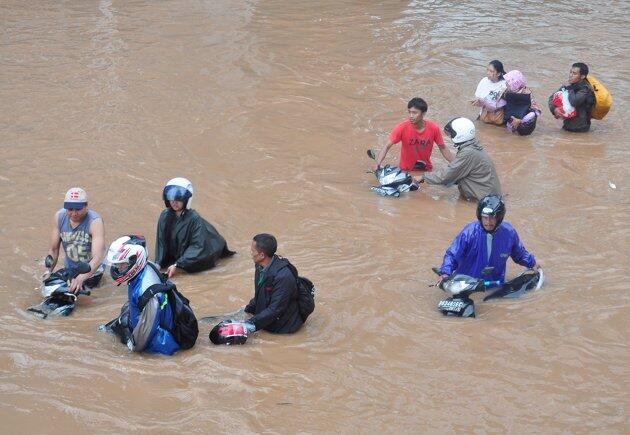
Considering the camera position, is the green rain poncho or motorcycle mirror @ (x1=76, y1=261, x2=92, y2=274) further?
the green rain poncho

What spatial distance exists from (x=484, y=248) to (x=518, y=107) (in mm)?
5853

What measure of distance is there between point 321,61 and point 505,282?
905cm

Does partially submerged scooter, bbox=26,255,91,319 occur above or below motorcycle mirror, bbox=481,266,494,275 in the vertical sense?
below

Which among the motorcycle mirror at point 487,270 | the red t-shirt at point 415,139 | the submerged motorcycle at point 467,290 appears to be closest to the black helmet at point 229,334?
the submerged motorcycle at point 467,290

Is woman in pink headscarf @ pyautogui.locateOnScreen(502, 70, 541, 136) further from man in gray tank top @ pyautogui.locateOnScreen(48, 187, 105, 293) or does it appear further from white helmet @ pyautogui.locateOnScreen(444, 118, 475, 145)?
man in gray tank top @ pyautogui.locateOnScreen(48, 187, 105, 293)

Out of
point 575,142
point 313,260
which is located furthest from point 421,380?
point 575,142

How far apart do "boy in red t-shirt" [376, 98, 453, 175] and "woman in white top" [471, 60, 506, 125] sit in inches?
95.6

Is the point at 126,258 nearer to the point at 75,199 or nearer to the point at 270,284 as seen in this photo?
the point at 270,284

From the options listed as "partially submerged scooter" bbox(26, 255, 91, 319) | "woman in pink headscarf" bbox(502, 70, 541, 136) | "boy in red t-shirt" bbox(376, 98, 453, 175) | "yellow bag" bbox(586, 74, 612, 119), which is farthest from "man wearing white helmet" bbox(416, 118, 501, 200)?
"partially submerged scooter" bbox(26, 255, 91, 319)

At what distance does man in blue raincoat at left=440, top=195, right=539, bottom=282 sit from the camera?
851 centimetres

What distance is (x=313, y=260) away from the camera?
975 cm

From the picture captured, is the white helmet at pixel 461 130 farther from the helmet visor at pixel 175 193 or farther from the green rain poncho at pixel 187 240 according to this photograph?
the helmet visor at pixel 175 193

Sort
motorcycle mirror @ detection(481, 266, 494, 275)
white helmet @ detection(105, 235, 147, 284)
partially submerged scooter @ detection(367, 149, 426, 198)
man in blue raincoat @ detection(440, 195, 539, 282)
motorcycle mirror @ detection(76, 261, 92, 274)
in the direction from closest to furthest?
white helmet @ detection(105, 235, 147, 284)
man in blue raincoat @ detection(440, 195, 539, 282)
motorcycle mirror @ detection(481, 266, 494, 275)
motorcycle mirror @ detection(76, 261, 92, 274)
partially submerged scooter @ detection(367, 149, 426, 198)

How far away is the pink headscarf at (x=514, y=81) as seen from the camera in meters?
14.0
